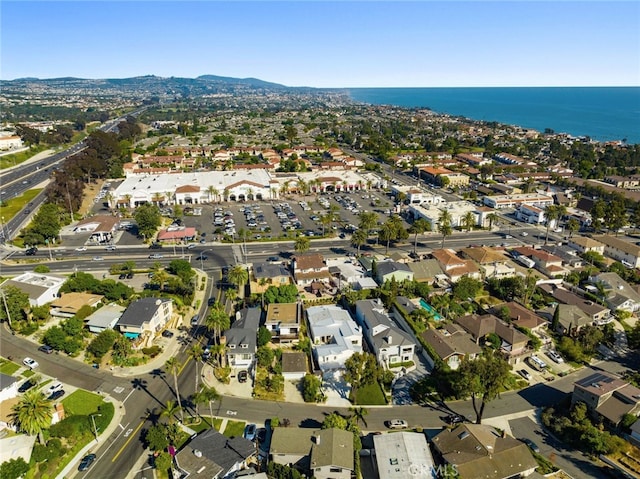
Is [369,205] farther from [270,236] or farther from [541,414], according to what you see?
[541,414]

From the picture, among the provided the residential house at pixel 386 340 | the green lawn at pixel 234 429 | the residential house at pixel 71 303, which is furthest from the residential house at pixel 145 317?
the residential house at pixel 386 340

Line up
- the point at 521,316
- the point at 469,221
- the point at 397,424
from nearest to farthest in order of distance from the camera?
the point at 397,424 < the point at 521,316 < the point at 469,221

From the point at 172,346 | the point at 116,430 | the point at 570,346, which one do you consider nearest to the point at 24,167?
the point at 172,346

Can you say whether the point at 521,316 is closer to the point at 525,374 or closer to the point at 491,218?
the point at 525,374

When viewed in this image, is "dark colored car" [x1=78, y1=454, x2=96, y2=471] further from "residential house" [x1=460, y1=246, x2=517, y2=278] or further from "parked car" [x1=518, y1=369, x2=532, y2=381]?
"residential house" [x1=460, y1=246, x2=517, y2=278]

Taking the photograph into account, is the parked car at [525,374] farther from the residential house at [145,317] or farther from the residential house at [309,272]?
the residential house at [145,317]

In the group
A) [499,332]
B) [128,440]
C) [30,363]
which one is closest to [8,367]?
[30,363]
